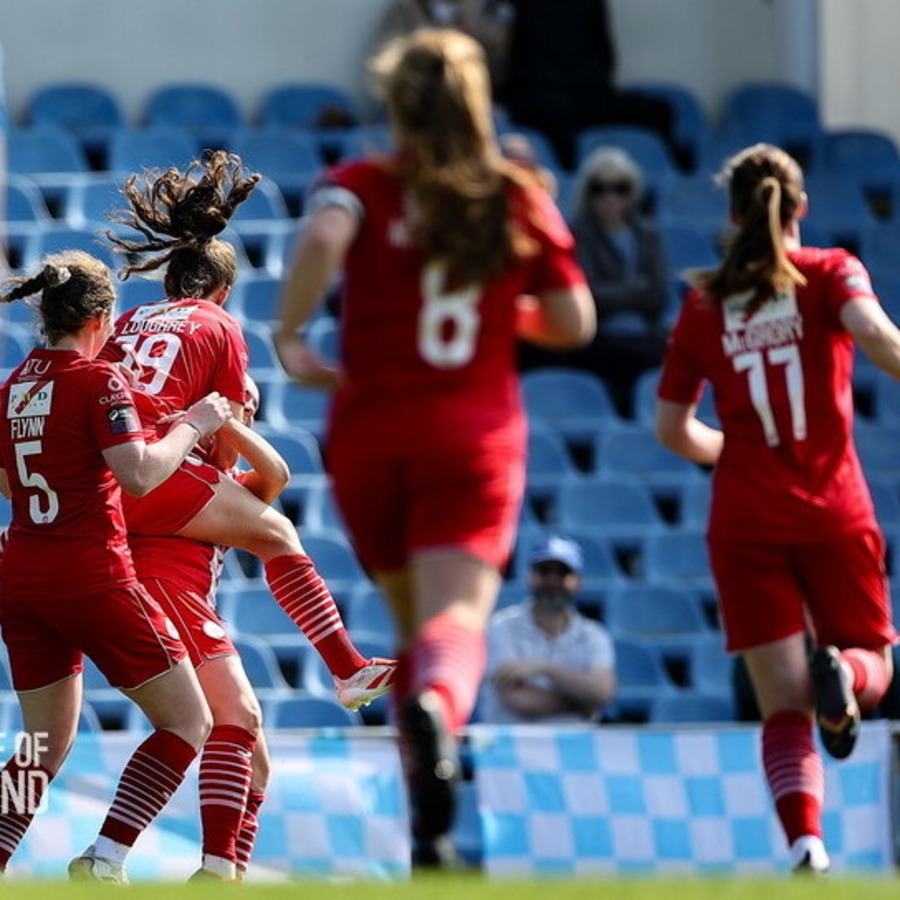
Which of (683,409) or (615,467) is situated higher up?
(683,409)

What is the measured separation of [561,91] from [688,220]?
1179 mm

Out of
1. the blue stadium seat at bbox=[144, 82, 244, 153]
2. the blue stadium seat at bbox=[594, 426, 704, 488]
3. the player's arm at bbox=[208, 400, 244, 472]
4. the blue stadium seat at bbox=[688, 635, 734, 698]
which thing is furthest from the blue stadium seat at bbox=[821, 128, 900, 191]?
the player's arm at bbox=[208, 400, 244, 472]

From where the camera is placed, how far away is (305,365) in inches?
194

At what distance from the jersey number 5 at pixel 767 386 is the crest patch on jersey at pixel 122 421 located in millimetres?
1677

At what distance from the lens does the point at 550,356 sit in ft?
40.9

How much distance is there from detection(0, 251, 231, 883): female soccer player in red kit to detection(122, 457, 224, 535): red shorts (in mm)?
261

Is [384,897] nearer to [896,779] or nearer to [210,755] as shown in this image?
[210,755]

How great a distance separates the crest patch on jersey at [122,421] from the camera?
19.4 ft

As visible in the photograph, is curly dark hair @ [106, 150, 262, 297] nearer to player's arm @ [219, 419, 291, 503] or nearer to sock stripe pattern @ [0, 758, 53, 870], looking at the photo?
player's arm @ [219, 419, 291, 503]

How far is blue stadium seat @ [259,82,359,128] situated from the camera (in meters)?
14.1

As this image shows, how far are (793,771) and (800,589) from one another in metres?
0.51

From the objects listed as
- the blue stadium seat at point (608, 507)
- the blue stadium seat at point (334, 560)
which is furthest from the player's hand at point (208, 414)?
the blue stadium seat at point (608, 507)

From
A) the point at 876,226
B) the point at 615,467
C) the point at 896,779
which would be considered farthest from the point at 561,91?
the point at 896,779

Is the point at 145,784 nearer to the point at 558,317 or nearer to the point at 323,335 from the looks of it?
the point at 558,317
